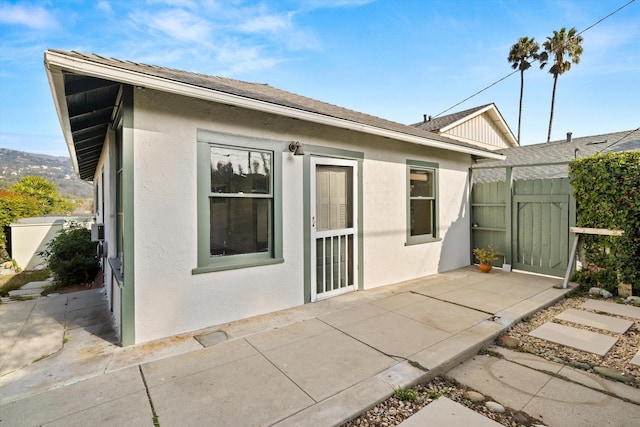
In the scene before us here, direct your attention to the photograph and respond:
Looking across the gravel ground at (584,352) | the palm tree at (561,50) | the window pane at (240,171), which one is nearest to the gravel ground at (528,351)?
the gravel ground at (584,352)

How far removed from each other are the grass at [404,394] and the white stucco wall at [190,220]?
6.82 ft

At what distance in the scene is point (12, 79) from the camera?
1523cm

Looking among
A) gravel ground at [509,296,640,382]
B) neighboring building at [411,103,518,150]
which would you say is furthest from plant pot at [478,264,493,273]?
neighboring building at [411,103,518,150]

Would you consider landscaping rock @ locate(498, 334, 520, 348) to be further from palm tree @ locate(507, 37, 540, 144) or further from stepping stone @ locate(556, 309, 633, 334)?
palm tree @ locate(507, 37, 540, 144)

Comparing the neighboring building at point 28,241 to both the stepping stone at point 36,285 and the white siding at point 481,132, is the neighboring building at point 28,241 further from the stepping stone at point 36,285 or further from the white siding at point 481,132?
the white siding at point 481,132

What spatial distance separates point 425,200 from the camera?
607 centimetres

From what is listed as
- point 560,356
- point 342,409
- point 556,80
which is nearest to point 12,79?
point 342,409

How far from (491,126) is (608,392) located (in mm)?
14458

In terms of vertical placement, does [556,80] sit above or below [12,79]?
above

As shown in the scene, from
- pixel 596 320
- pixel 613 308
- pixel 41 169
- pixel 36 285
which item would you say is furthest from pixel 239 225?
pixel 41 169

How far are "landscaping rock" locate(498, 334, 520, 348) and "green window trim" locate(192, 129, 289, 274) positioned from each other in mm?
2690

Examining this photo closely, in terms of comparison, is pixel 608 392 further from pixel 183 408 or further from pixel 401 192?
pixel 401 192

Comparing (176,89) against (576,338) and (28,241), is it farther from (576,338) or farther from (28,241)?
(28,241)

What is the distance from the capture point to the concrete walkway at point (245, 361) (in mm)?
2039
